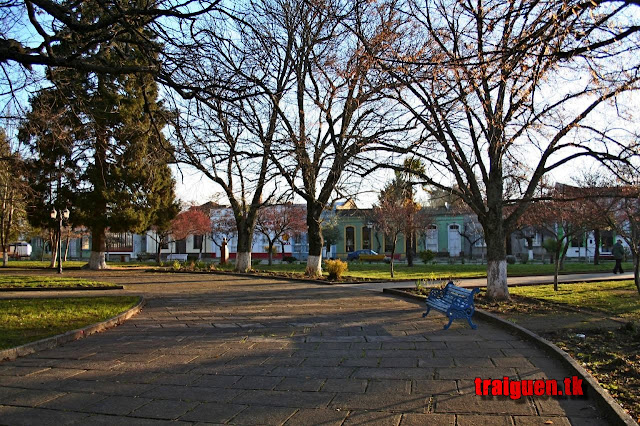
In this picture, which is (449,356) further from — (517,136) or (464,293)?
(517,136)

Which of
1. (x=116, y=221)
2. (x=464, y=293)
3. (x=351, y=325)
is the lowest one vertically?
(x=351, y=325)

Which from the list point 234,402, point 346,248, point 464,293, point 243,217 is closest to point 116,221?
point 243,217

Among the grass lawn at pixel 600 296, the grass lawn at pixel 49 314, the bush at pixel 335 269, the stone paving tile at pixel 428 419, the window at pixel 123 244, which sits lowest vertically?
the grass lawn at pixel 600 296

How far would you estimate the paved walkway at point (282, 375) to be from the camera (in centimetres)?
413

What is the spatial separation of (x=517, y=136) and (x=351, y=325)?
231 inches

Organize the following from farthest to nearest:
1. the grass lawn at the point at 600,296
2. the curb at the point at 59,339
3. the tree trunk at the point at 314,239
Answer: the tree trunk at the point at 314,239, the grass lawn at the point at 600,296, the curb at the point at 59,339

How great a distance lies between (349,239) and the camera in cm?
5778

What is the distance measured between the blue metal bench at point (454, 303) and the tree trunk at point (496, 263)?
3.09 m

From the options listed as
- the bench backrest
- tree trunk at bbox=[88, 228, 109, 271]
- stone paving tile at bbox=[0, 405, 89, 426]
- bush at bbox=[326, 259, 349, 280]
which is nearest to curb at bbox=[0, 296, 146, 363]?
stone paving tile at bbox=[0, 405, 89, 426]

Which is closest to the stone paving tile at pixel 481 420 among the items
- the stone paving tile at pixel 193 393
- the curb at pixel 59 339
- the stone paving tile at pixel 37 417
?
the stone paving tile at pixel 193 393

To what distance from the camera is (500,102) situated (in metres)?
11.7

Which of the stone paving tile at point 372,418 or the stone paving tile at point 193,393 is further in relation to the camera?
the stone paving tile at point 193,393

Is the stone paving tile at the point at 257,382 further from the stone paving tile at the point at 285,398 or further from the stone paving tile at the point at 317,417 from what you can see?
the stone paving tile at the point at 317,417

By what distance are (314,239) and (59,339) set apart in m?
14.4
